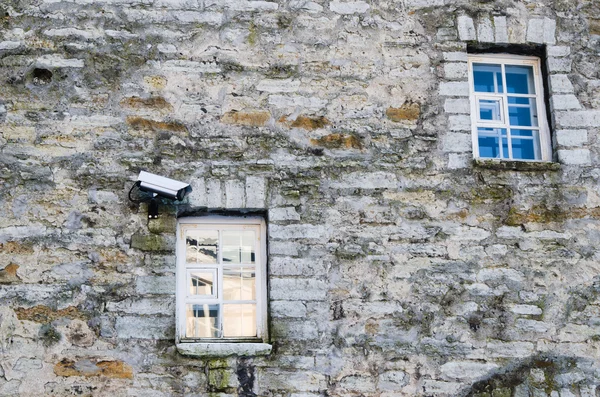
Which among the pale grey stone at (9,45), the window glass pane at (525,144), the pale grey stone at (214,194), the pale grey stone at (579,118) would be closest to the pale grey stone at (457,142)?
the window glass pane at (525,144)

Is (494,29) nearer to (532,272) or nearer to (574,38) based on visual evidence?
(574,38)

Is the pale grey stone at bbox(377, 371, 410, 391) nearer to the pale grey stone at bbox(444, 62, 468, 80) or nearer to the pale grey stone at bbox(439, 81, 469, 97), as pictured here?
the pale grey stone at bbox(439, 81, 469, 97)

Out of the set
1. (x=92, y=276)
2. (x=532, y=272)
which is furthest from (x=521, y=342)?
(x=92, y=276)

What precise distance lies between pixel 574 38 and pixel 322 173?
2.33m

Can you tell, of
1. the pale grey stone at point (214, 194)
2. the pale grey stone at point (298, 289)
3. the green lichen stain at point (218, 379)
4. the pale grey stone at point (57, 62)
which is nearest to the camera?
the green lichen stain at point (218, 379)

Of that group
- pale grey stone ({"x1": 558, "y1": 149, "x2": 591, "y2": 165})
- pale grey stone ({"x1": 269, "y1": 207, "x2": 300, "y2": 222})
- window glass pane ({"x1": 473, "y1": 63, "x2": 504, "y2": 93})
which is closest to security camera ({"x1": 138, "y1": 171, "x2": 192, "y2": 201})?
pale grey stone ({"x1": 269, "y1": 207, "x2": 300, "y2": 222})

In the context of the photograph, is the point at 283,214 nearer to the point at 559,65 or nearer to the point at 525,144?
the point at 525,144

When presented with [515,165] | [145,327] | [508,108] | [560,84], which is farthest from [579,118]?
[145,327]

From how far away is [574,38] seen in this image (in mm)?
7305

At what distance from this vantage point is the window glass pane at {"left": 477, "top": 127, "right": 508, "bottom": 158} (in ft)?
23.2

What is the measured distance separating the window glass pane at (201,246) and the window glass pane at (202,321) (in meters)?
0.34

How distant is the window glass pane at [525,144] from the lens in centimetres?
713

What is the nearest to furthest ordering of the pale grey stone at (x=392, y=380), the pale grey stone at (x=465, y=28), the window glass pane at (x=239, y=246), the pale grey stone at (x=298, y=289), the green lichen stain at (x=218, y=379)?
the green lichen stain at (x=218, y=379) < the pale grey stone at (x=392, y=380) < the pale grey stone at (x=298, y=289) < the window glass pane at (x=239, y=246) < the pale grey stone at (x=465, y=28)

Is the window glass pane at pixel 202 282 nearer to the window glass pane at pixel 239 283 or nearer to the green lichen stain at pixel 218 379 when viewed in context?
the window glass pane at pixel 239 283
